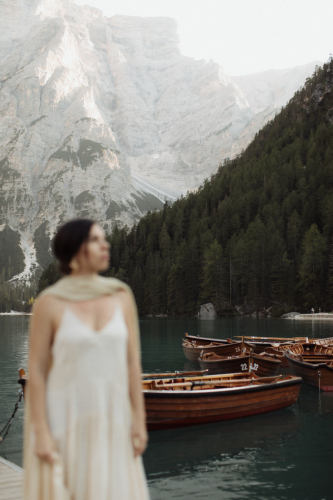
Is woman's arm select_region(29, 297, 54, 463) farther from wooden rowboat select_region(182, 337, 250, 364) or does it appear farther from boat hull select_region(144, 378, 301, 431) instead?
wooden rowboat select_region(182, 337, 250, 364)

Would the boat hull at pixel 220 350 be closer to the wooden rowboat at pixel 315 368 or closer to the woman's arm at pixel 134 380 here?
the wooden rowboat at pixel 315 368

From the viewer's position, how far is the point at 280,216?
→ 109 metres

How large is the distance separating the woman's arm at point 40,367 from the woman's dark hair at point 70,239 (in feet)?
1.53

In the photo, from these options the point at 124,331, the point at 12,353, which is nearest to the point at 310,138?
the point at 12,353

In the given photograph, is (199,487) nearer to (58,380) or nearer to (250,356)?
(58,380)

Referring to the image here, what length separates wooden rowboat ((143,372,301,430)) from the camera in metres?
15.1

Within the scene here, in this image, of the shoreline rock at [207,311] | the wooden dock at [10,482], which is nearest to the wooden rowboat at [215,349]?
the wooden dock at [10,482]

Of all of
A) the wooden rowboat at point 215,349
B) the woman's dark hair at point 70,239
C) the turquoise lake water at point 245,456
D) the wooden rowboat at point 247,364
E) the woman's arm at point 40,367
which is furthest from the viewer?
the wooden rowboat at point 215,349

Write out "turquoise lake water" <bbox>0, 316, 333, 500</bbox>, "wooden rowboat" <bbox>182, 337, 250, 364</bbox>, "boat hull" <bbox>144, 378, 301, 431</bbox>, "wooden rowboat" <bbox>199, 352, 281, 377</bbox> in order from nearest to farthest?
"turquoise lake water" <bbox>0, 316, 333, 500</bbox> < "boat hull" <bbox>144, 378, 301, 431</bbox> < "wooden rowboat" <bbox>199, 352, 281, 377</bbox> < "wooden rowboat" <bbox>182, 337, 250, 364</bbox>

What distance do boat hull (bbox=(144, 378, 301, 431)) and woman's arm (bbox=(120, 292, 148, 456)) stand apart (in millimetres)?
11319

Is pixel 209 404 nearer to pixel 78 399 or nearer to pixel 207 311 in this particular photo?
Answer: pixel 78 399

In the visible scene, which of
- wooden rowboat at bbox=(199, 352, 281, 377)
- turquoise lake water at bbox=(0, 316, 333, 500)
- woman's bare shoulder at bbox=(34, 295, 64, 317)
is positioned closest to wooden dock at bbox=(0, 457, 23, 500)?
turquoise lake water at bbox=(0, 316, 333, 500)

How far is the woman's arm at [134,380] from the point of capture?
3672mm

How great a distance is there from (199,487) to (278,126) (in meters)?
146
